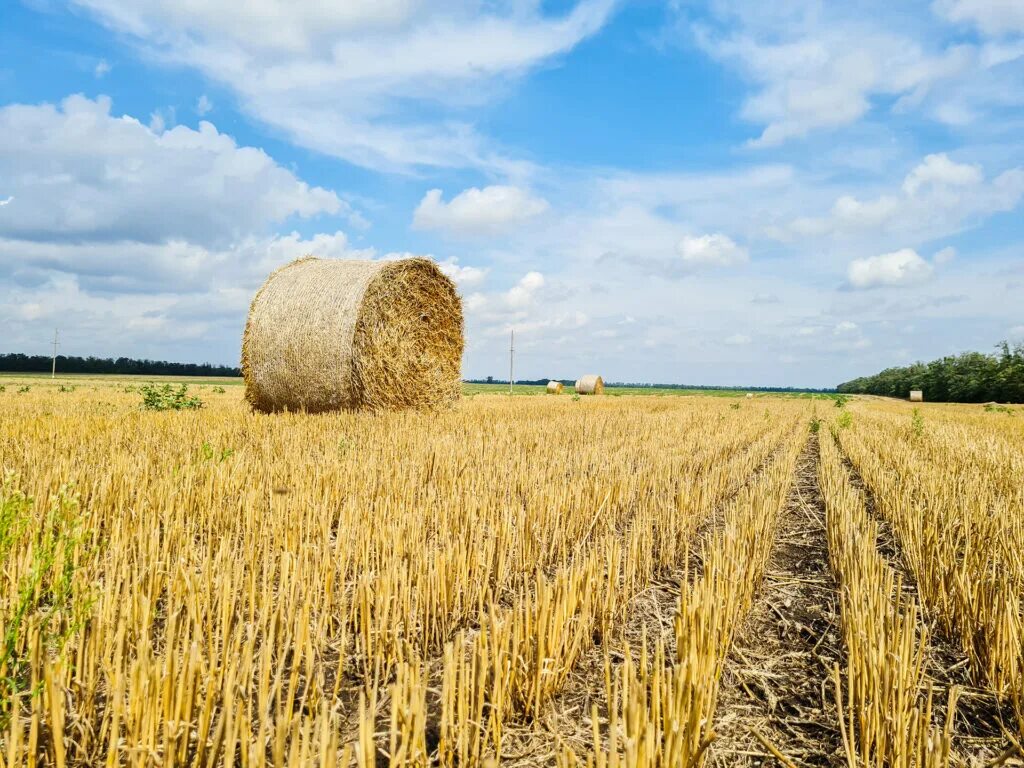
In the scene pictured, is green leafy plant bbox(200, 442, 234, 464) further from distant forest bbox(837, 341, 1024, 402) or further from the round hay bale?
distant forest bbox(837, 341, 1024, 402)

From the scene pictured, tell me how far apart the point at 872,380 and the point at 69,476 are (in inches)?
5013

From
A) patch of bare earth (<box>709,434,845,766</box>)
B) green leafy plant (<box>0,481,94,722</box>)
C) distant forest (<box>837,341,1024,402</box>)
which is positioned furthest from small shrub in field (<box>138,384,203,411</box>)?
distant forest (<box>837,341,1024,402</box>)

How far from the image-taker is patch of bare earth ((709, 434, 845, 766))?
219 cm

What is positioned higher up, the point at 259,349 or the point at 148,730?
the point at 259,349

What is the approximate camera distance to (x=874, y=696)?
2.19 metres

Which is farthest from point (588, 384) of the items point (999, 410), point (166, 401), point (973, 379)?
point (973, 379)

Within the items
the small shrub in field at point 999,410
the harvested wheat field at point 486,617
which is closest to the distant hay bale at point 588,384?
the small shrub in field at point 999,410

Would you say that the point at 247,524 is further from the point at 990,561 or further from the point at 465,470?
the point at 990,561

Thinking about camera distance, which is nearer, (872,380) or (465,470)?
(465,470)

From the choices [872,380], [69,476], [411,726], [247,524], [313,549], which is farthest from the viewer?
[872,380]

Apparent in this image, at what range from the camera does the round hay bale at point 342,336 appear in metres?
10.8

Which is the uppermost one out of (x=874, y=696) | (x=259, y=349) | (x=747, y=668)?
(x=259, y=349)

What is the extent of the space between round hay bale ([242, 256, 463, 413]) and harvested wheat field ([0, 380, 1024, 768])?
14.5ft

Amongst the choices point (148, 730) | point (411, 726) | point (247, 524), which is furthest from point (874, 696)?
point (247, 524)
